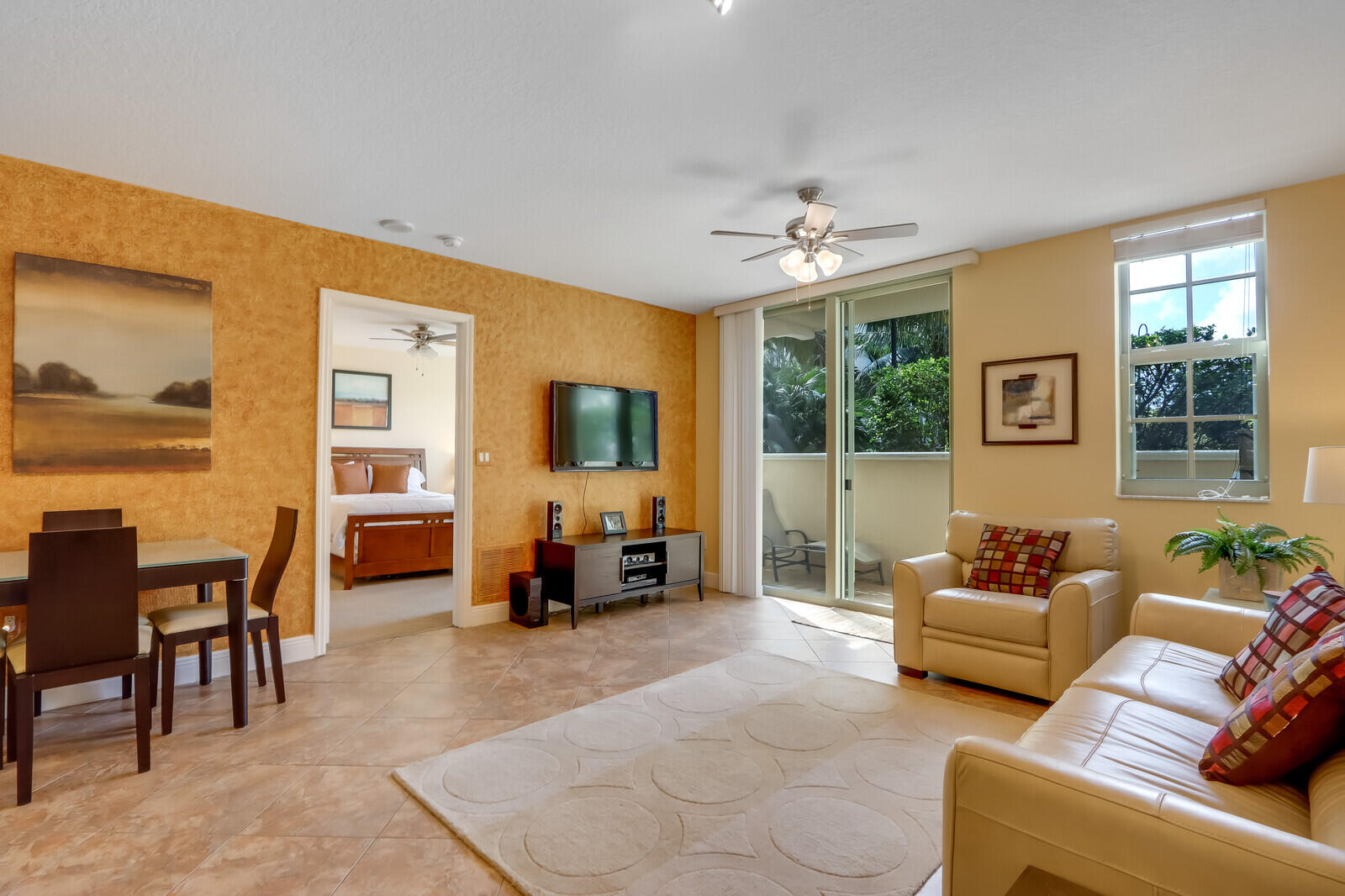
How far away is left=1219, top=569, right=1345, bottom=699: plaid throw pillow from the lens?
176cm

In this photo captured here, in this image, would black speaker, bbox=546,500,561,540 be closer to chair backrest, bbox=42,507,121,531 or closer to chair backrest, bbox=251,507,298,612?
chair backrest, bbox=251,507,298,612

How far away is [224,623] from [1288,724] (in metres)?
3.60

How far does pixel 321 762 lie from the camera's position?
2.50 metres

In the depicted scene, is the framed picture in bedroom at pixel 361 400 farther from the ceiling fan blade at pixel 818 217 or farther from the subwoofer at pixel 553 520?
the ceiling fan blade at pixel 818 217

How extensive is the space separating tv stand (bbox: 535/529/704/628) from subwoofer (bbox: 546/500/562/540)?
0.17ft

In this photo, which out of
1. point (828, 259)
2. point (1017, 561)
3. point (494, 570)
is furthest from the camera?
point (494, 570)

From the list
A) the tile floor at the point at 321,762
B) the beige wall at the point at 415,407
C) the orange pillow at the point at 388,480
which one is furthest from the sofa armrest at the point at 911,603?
the beige wall at the point at 415,407

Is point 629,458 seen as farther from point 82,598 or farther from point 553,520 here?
point 82,598

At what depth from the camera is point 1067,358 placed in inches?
156

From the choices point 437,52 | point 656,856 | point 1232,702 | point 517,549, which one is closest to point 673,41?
point 437,52

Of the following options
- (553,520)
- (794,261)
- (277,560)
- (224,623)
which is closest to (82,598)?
(224,623)

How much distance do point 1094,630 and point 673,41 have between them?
3048mm

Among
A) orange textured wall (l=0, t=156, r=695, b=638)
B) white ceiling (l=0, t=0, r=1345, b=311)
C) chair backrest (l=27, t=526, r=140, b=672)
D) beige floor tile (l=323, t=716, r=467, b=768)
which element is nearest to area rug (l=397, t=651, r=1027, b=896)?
beige floor tile (l=323, t=716, r=467, b=768)

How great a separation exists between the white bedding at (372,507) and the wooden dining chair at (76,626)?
3.46 metres
